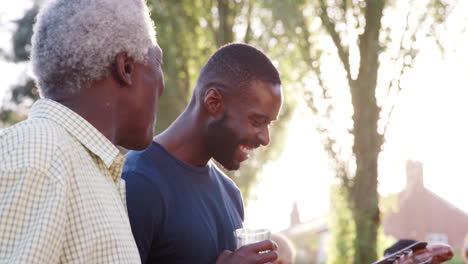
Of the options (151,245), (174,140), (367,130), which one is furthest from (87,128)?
(367,130)

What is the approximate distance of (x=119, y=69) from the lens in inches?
64.0

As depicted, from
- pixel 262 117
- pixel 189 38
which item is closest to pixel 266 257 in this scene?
pixel 262 117

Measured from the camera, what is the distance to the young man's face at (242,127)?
8.91ft

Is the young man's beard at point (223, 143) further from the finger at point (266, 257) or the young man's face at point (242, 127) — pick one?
the finger at point (266, 257)

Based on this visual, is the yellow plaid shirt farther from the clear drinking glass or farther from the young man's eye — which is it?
the young man's eye

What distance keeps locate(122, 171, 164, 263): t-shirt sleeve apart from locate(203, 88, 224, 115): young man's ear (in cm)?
51

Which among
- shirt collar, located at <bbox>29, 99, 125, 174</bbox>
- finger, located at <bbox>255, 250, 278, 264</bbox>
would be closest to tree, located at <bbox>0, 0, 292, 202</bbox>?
finger, located at <bbox>255, 250, 278, 264</bbox>

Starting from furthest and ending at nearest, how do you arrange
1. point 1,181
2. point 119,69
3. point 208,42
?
1. point 208,42
2. point 119,69
3. point 1,181

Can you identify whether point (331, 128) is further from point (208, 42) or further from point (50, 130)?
point (50, 130)

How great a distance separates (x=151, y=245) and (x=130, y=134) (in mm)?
761

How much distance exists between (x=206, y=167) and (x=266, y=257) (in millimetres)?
623

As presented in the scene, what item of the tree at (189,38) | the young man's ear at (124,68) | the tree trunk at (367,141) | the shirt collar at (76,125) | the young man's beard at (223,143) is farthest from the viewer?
the tree at (189,38)

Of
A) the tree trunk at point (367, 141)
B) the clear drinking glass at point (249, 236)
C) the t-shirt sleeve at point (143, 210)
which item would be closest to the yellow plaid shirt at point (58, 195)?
the t-shirt sleeve at point (143, 210)

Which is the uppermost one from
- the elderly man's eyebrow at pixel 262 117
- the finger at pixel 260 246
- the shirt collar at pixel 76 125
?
the elderly man's eyebrow at pixel 262 117
